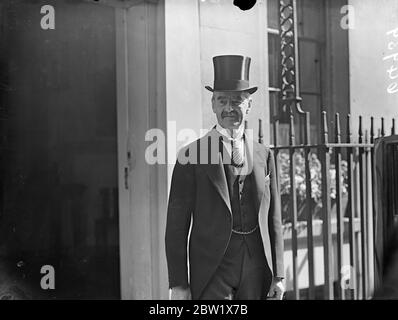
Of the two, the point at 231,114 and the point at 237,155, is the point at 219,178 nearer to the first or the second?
the point at 237,155

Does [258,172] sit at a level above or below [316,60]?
below

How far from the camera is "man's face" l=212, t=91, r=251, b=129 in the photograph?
3.04m

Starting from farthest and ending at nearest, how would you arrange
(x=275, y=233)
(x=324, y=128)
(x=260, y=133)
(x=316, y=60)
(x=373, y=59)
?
1. (x=316, y=60)
2. (x=373, y=59)
3. (x=324, y=128)
4. (x=260, y=133)
5. (x=275, y=233)

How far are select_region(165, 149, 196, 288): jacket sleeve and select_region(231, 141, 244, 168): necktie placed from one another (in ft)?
0.77

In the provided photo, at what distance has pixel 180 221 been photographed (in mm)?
3033

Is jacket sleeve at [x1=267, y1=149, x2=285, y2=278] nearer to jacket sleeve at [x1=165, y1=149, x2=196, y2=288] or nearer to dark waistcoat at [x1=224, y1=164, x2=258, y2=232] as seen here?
dark waistcoat at [x1=224, y1=164, x2=258, y2=232]

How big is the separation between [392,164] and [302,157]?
90 centimetres

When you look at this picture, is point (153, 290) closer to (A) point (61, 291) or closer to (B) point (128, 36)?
(A) point (61, 291)

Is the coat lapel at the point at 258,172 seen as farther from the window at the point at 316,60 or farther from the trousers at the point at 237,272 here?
the window at the point at 316,60

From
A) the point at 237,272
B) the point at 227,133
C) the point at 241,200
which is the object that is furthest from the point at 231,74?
the point at 237,272

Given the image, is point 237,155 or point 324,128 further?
point 324,128

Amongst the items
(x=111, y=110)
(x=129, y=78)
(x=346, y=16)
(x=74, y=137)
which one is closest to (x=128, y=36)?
(x=129, y=78)

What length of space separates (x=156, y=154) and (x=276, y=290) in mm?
1015

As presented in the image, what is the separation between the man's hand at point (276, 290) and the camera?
3.04 meters
